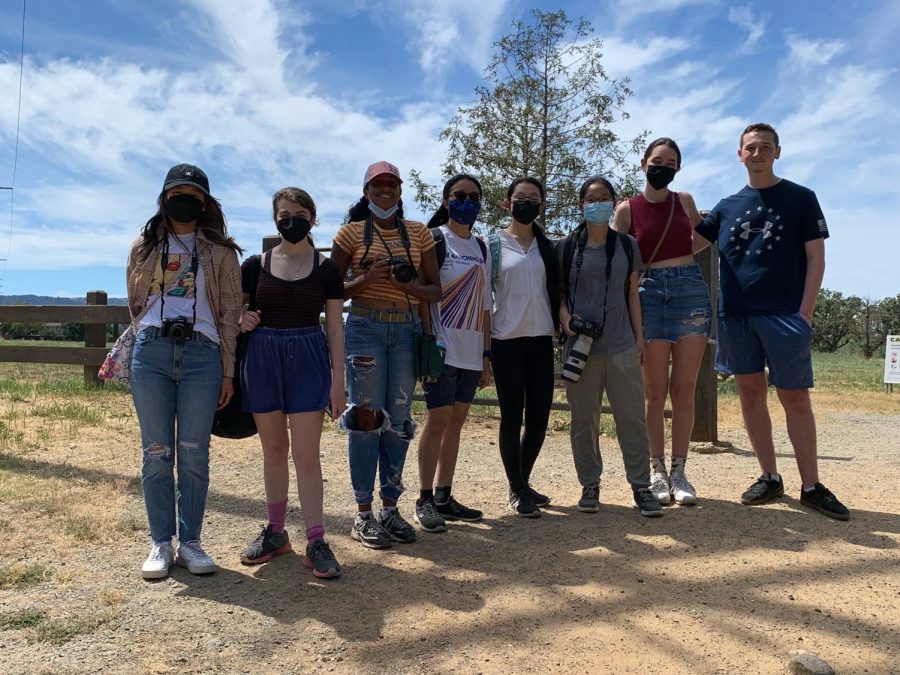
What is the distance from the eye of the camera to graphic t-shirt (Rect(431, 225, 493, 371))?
3.99 m

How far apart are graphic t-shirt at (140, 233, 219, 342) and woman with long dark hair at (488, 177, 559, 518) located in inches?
66.9

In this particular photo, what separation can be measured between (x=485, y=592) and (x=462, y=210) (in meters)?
2.14

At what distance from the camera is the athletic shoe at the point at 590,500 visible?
4328 mm

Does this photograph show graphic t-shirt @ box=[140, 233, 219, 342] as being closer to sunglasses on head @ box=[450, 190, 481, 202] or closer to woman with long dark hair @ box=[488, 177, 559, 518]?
sunglasses on head @ box=[450, 190, 481, 202]

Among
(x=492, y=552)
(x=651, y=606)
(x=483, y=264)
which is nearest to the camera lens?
(x=651, y=606)

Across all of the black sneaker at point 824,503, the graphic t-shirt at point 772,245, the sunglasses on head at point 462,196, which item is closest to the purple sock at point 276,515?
the sunglasses on head at point 462,196

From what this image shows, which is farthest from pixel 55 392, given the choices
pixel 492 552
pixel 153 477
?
pixel 492 552

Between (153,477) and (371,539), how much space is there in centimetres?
116

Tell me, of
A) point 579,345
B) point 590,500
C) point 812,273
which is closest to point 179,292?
point 579,345

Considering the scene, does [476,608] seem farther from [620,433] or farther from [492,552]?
[620,433]

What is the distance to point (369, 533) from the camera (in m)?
3.77

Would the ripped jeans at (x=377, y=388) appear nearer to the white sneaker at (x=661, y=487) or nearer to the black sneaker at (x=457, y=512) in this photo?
the black sneaker at (x=457, y=512)

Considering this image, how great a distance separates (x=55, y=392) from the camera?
9.20m

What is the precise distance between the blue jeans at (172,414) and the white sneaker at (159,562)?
1.6 inches
